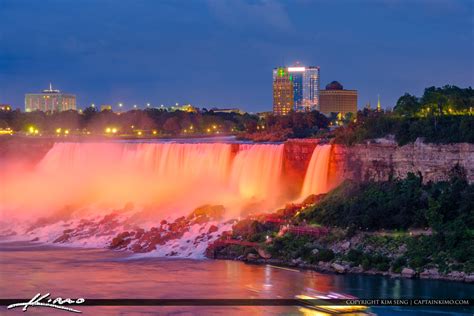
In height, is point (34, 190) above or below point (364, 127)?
below

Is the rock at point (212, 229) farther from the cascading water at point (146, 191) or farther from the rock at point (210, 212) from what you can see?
the rock at point (210, 212)

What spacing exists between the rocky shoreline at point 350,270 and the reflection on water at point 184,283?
556 mm

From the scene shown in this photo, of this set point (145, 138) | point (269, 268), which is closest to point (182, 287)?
point (269, 268)

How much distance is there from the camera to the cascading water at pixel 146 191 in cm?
4962

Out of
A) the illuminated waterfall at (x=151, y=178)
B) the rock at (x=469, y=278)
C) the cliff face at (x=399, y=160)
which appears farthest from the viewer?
the illuminated waterfall at (x=151, y=178)

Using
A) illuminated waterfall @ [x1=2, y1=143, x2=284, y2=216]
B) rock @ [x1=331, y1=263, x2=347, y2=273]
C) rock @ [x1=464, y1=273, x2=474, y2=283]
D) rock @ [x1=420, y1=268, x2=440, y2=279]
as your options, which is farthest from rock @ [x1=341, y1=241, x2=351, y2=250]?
illuminated waterfall @ [x1=2, y1=143, x2=284, y2=216]

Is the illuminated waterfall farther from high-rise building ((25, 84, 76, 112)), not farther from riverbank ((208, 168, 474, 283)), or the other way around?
high-rise building ((25, 84, 76, 112))

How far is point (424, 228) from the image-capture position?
41094 mm

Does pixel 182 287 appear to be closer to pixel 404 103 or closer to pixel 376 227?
pixel 376 227

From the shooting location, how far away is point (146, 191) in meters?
59.0

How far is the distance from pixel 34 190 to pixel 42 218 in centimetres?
783

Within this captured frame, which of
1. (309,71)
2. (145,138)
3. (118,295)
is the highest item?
(309,71)

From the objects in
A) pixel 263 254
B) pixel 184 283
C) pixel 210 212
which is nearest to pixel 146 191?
pixel 210 212

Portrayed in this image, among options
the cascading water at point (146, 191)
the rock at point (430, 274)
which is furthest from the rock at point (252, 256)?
the rock at point (430, 274)
